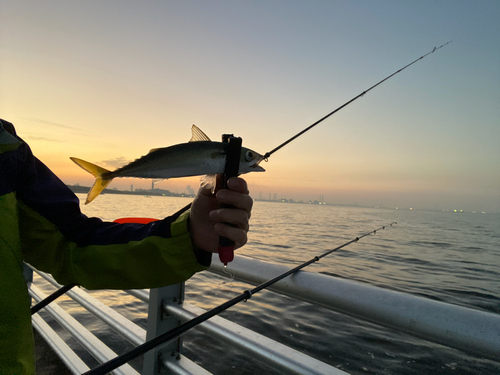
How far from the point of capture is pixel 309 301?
1.65m

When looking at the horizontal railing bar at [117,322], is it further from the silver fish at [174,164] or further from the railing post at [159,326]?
the silver fish at [174,164]

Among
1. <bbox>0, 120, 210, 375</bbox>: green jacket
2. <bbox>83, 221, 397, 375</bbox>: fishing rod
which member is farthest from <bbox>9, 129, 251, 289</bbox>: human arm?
<bbox>83, 221, 397, 375</bbox>: fishing rod

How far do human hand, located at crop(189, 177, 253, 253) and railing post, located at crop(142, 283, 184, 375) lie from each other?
95cm

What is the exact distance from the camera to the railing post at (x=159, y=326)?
220 cm

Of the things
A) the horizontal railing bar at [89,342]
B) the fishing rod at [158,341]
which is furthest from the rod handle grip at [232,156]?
the horizontal railing bar at [89,342]

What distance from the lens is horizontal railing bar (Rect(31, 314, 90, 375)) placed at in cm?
284

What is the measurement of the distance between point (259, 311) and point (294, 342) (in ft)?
4.62

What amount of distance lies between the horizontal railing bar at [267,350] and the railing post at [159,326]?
0.47m

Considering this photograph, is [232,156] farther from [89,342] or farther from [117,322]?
[89,342]

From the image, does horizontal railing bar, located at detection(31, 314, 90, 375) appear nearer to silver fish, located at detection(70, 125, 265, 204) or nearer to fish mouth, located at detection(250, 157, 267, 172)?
silver fish, located at detection(70, 125, 265, 204)

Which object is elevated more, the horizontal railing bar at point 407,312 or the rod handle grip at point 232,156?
the rod handle grip at point 232,156

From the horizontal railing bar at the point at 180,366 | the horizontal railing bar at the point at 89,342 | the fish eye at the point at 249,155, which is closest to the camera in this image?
the fish eye at the point at 249,155

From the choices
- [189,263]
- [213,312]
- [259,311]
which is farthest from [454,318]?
[259,311]

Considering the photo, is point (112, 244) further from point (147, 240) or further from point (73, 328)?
point (73, 328)
